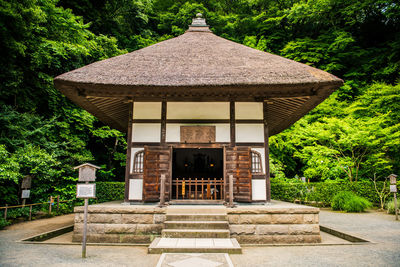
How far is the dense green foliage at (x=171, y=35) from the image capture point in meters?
10.3

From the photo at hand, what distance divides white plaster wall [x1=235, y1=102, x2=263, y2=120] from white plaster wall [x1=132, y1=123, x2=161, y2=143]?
254cm

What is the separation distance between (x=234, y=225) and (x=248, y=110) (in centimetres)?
353

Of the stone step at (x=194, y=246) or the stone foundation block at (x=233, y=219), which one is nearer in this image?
the stone step at (x=194, y=246)

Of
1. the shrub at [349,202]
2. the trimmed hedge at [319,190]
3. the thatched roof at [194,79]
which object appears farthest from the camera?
the trimmed hedge at [319,190]

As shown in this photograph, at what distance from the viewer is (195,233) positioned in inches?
214

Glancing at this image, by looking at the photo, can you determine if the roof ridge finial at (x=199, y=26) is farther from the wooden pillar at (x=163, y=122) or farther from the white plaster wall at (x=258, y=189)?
the white plaster wall at (x=258, y=189)

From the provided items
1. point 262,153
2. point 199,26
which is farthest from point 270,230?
point 199,26

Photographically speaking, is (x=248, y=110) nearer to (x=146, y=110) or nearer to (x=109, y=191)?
(x=146, y=110)

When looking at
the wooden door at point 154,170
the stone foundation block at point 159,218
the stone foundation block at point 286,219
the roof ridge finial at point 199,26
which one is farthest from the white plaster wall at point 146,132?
the roof ridge finial at point 199,26

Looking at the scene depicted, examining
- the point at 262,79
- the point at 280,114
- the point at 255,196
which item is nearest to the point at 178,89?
the point at 262,79

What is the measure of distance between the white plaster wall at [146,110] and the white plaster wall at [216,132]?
1.85 feet

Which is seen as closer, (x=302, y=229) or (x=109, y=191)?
(x=302, y=229)

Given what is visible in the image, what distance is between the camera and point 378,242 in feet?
19.5

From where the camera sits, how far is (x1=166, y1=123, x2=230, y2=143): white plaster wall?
7398mm
